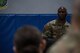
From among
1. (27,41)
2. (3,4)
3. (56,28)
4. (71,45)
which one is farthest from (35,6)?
(71,45)

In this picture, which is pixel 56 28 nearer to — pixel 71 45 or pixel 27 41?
pixel 27 41

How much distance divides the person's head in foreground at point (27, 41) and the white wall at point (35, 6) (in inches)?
230

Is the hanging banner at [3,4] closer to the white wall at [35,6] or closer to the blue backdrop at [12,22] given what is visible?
the blue backdrop at [12,22]

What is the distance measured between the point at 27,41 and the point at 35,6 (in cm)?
595

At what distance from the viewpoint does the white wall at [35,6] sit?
7.31 m

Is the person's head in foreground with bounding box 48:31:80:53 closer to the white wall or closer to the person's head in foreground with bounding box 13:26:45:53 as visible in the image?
the person's head in foreground with bounding box 13:26:45:53

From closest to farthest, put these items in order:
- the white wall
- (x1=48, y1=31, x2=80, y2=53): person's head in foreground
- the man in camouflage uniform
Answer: (x1=48, y1=31, x2=80, y2=53): person's head in foreground, the man in camouflage uniform, the white wall

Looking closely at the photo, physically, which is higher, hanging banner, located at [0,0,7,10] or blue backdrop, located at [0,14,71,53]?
hanging banner, located at [0,0,7,10]

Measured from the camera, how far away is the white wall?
7.31 m

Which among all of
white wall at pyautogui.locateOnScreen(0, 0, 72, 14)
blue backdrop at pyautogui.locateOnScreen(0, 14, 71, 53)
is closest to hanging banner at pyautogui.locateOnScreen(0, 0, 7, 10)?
blue backdrop at pyautogui.locateOnScreen(0, 14, 71, 53)

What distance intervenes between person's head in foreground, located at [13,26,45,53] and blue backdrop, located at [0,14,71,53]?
5017 millimetres

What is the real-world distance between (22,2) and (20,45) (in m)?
5.93

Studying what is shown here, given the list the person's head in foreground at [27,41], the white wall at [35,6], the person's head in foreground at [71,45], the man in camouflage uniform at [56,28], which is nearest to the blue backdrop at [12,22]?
the white wall at [35,6]

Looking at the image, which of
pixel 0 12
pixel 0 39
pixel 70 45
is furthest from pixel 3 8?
pixel 70 45
